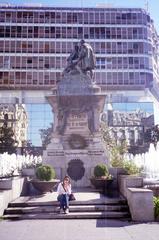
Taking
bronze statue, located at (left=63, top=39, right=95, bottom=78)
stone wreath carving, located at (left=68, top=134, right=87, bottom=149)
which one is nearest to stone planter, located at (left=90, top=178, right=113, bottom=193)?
stone wreath carving, located at (left=68, top=134, right=87, bottom=149)

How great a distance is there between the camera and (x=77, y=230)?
32.0 feet

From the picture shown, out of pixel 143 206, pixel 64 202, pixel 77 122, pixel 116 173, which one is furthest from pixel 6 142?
pixel 143 206

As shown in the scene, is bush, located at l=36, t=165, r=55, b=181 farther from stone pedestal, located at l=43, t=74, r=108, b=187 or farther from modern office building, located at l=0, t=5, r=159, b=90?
modern office building, located at l=0, t=5, r=159, b=90

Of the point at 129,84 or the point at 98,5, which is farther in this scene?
the point at 98,5

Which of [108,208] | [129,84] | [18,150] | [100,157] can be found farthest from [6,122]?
[108,208]

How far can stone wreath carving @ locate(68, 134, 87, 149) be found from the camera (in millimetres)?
19312

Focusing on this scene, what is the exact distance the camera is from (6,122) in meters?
78.6

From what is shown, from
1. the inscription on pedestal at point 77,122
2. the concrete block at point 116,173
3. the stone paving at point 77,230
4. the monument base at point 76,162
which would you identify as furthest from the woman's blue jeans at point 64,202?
the inscription on pedestal at point 77,122

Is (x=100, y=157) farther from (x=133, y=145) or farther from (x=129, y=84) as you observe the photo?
(x=133, y=145)

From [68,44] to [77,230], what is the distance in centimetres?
5816

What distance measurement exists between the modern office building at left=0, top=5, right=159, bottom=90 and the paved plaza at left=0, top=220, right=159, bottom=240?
54304 millimetres

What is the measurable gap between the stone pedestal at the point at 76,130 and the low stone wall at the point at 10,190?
3.37 metres

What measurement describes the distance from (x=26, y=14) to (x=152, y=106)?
28080mm

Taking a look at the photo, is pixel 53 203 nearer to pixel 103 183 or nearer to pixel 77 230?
pixel 77 230
